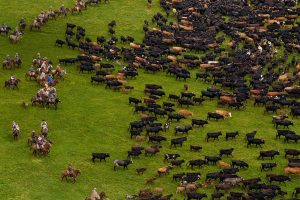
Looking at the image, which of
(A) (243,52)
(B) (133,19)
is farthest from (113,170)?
(B) (133,19)

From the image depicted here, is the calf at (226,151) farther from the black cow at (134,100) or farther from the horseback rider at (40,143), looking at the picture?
the horseback rider at (40,143)

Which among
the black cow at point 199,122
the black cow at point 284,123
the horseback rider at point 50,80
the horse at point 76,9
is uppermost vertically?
the horse at point 76,9

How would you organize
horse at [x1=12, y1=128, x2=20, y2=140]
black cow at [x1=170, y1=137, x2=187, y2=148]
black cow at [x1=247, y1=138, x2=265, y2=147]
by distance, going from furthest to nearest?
black cow at [x1=247, y1=138, x2=265, y2=147], black cow at [x1=170, y1=137, x2=187, y2=148], horse at [x1=12, y1=128, x2=20, y2=140]

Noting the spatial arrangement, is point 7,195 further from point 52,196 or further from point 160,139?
point 160,139

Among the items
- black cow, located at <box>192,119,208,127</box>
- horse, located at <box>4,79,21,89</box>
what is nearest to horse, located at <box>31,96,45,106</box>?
horse, located at <box>4,79,21,89</box>

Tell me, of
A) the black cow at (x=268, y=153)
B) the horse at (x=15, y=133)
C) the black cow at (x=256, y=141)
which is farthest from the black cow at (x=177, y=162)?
the horse at (x=15, y=133)

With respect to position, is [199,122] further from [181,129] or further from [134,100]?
[134,100]

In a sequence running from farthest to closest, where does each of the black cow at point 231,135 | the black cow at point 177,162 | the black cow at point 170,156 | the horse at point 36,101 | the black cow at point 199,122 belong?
the horse at point 36,101 < the black cow at point 199,122 < the black cow at point 231,135 < the black cow at point 170,156 < the black cow at point 177,162

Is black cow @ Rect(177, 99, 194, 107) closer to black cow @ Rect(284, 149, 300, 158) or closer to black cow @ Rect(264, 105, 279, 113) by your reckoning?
black cow @ Rect(264, 105, 279, 113)

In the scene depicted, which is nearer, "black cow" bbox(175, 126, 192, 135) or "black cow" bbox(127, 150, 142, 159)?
"black cow" bbox(127, 150, 142, 159)
